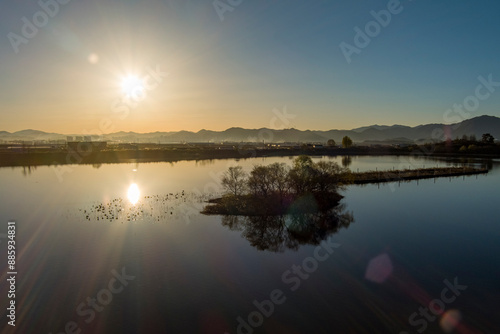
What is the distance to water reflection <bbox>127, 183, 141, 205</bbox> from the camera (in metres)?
35.8

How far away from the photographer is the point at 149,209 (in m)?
31.5

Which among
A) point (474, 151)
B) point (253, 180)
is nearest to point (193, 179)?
point (253, 180)

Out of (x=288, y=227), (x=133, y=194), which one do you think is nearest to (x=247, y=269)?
(x=288, y=227)

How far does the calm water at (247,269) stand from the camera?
43.8 feet

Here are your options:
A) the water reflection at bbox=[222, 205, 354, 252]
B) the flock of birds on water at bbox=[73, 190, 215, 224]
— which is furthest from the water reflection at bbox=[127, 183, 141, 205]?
A: the water reflection at bbox=[222, 205, 354, 252]

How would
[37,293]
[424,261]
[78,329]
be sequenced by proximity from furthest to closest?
[424,261]
[37,293]
[78,329]

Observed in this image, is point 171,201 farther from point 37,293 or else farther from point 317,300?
point 317,300

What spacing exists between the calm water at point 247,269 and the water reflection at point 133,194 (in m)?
2.20

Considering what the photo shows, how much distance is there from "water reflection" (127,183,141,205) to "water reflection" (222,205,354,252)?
41.4 ft

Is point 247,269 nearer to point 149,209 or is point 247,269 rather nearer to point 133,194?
point 149,209

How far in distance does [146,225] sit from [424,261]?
2011cm

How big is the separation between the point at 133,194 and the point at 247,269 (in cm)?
2523

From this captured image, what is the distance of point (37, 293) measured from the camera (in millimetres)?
15500

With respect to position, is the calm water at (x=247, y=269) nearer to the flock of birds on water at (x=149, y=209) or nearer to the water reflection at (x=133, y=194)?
the flock of birds on water at (x=149, y=209)
